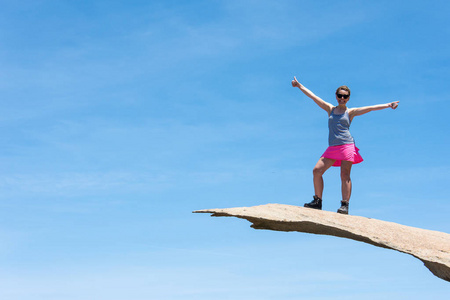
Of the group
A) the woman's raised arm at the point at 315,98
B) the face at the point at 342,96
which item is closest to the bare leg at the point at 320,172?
the woman's raised arm at the point at 315,98

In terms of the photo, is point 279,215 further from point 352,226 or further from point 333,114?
point 333,114

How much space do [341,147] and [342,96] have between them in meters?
0.93

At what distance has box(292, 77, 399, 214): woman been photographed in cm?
1068

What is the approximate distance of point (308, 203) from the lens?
10766mm

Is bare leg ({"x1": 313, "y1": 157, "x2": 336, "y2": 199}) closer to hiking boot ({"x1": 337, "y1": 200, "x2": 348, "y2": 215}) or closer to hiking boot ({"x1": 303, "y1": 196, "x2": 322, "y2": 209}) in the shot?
hiking boot ({"x1": 303, "y1": 196, "x2": 322, "y2": 209})

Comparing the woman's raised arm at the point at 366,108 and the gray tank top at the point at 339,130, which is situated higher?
the woman's raised arm at the point at 366,108

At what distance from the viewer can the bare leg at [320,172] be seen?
10625mm

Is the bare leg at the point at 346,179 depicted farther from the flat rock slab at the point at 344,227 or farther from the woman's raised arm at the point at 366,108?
the woman's raised arm at the point at 366,108

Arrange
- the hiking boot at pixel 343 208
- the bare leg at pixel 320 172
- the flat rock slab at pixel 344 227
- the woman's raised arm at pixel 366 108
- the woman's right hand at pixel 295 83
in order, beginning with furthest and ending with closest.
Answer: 1. the woman's right hand at pixel 295 83
2. the woman's raised arm at pixel 366 108
3. the hiking boot at pixel 343 208
4. the bare leg at pixel 320 172
5. the flat rock slab at pixel 344 227

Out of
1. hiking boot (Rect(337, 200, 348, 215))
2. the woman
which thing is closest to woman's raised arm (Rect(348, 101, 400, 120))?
the woman

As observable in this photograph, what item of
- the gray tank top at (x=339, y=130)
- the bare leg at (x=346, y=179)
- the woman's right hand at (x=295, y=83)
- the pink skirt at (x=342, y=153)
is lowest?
the bare leg at (x=346, y=179)

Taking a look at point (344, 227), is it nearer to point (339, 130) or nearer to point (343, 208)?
point (343, 208)

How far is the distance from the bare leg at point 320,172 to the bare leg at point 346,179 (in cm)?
26

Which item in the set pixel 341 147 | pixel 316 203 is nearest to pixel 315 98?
pixel 341 147
